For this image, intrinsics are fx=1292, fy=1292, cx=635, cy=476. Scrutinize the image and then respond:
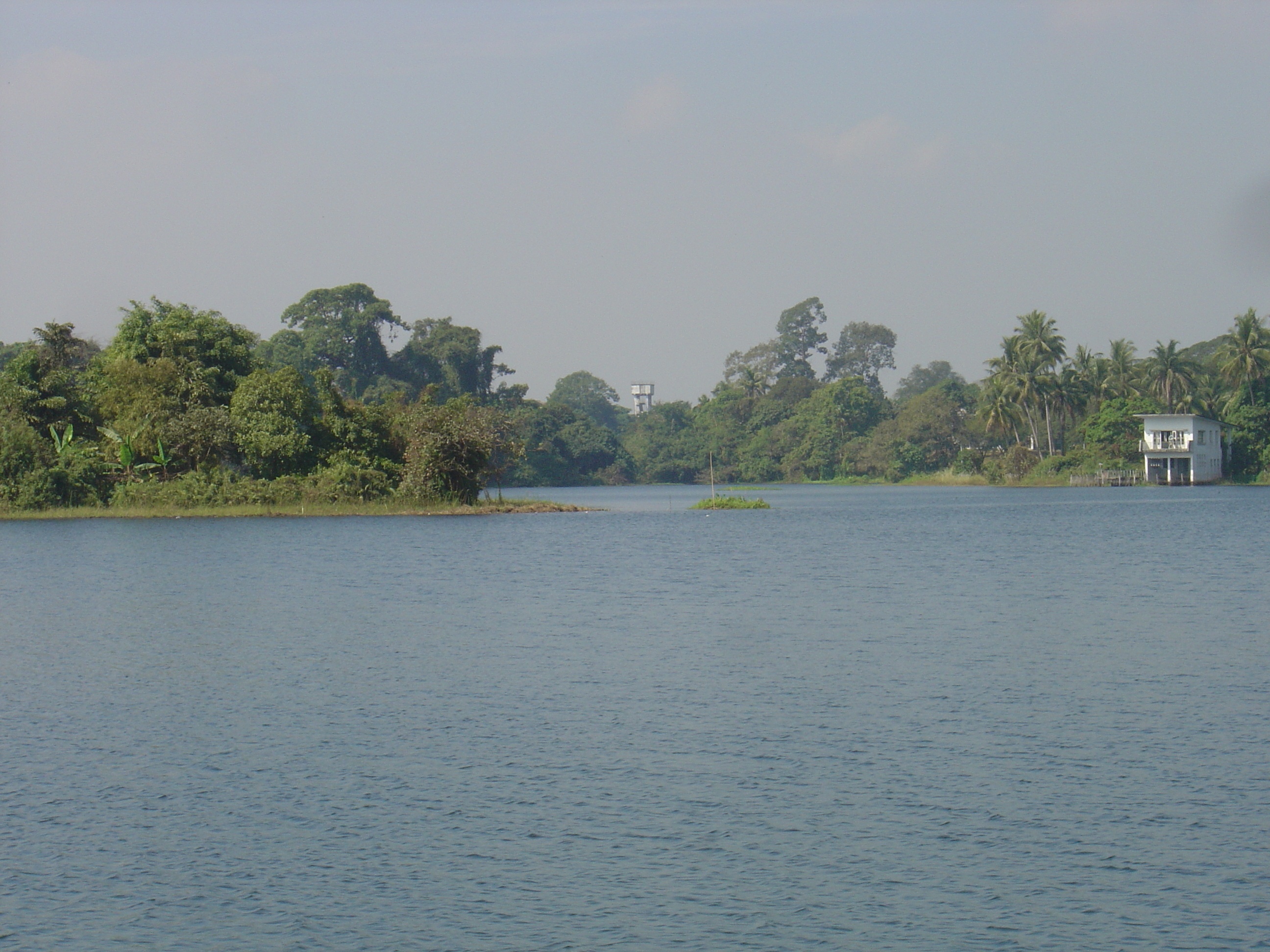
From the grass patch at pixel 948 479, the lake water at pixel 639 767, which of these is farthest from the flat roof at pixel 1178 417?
the lake water at pixel 639 767

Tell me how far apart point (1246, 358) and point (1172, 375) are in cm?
686

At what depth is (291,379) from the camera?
66.0 metres

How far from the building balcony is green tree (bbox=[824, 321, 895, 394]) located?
90355 millimetres

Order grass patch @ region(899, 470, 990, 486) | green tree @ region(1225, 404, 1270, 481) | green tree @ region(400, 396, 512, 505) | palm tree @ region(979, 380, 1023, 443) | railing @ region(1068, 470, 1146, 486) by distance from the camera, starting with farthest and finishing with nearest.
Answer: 1. grass patch @ region(899, 470, 990, 486)
2. palm tree @ region(979, 380, 1023, 443)
3. railing @ region(1068, 470, 1146, 486)
4. green tree @ region(1225, 404, 1270, 481)
5. green tree @ region(400, 396, 512, 505)

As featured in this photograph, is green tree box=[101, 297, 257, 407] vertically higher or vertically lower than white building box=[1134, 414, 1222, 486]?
Result: higher

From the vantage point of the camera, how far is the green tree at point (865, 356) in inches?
7589

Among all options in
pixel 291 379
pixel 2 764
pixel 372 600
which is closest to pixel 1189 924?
pixel 2 764

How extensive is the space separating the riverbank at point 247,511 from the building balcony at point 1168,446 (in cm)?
5703

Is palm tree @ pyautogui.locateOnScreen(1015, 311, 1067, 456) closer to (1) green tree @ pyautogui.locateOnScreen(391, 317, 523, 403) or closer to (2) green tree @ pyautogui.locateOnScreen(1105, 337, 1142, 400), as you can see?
(2) green tree @ pyautogui.locateOnScreen(1105, 337, 1142, 400)

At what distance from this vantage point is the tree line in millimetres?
64562

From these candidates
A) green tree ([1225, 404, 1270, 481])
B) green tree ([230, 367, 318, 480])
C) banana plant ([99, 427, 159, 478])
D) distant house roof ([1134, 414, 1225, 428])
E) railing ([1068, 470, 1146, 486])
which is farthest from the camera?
A: railing ([1068, 470, 1146, 486])

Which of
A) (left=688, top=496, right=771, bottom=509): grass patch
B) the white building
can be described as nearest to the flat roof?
the white building

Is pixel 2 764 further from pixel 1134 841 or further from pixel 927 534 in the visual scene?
pixel 927 534

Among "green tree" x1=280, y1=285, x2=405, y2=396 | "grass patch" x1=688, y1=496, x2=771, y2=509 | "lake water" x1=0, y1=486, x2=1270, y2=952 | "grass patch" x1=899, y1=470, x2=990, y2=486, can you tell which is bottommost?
"lake water" x1=0, y1=486, x2=1270, y2=952
